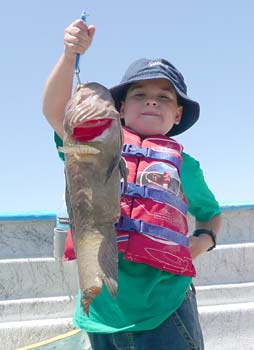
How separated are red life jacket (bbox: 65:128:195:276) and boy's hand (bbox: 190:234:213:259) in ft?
0.89

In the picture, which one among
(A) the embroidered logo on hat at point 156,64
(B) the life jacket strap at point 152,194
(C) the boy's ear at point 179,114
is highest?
(A) the embroidered logo on hat at point 156,64

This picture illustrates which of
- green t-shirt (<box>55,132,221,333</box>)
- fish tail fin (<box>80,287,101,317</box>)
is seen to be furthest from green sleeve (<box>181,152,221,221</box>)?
fish tail fin (<box>80,287,101,317</box>)

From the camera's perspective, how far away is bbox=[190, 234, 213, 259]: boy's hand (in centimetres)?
292

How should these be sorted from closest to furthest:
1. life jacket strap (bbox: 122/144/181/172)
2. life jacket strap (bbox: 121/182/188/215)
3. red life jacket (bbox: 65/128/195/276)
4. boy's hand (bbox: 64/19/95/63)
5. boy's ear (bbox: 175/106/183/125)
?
1. boy's hand (bbox: 64/19/95/63)
2. red life jacket (bbox: 65/128/195/276)
3. life jacket strap (bbox: 121/182/188/215)
4. life jacket strap (bbox: 122/144/181/172)
5. boy's ear (bbox: 175/106/183/125)

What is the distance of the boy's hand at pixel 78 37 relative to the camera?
7.57 feet

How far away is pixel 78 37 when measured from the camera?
230cm

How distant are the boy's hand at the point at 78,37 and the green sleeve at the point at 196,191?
900 millimetres

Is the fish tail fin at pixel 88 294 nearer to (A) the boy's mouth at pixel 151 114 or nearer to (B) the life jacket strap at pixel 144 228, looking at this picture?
(B) the life jacket strap at pixel 144 228

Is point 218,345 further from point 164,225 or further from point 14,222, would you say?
point 164,225

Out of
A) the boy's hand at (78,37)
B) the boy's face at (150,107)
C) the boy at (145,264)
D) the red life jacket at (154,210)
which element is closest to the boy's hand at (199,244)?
the boy at (145,264)

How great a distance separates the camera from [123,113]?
289cm

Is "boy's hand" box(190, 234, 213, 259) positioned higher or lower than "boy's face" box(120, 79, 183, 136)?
lower

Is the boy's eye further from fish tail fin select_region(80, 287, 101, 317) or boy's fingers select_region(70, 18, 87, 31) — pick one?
fish tail fin select_region(80, 287, 101, 317)

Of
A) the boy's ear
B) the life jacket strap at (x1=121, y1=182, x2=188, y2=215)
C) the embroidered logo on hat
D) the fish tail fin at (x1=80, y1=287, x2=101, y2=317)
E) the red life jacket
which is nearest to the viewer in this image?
the fish tail fin at (x1=80, y1=287, x2=101, y2=317)
